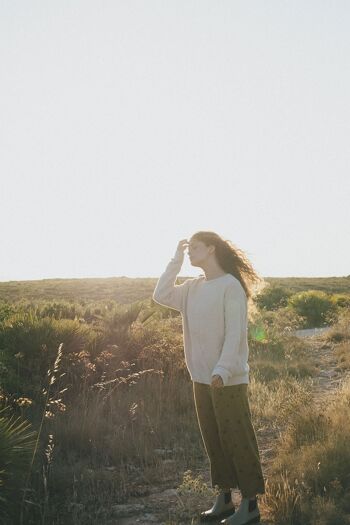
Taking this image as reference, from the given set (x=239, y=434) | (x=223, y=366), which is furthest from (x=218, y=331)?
(x=239, y=434)

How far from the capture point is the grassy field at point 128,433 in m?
4.31

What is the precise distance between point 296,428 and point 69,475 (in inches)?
84.5

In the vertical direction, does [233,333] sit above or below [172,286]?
below

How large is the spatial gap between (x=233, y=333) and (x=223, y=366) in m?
0.24

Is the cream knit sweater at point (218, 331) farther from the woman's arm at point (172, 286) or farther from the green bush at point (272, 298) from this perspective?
the green bush at point (272, 298)

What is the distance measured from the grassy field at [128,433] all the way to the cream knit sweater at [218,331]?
69 centimetres

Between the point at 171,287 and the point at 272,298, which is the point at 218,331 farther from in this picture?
the point at 272,298

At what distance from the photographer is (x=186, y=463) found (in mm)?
5898

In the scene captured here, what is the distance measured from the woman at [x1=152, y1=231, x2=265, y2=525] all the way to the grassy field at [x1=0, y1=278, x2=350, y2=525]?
228 millimetres

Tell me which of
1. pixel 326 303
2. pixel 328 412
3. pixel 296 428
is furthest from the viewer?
pixel 326 303

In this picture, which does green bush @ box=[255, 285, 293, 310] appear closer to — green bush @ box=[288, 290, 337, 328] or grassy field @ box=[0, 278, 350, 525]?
green bush @ box=[288, 290, 337, 328]

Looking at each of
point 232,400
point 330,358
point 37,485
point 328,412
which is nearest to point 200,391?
point 232,400

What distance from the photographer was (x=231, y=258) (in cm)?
448

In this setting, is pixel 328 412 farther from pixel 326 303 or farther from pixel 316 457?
pixel 326 303
